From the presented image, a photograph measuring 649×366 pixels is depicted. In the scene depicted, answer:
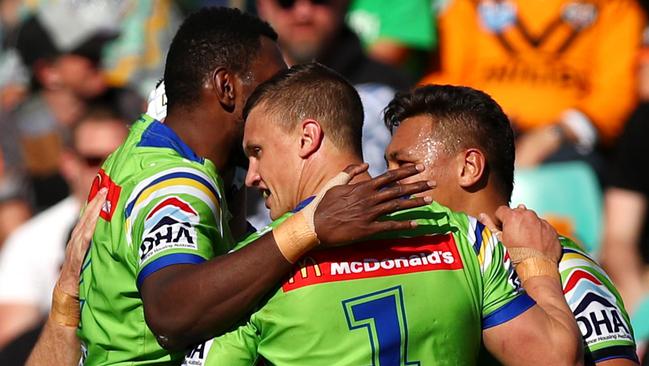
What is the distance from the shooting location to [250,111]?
4.24 m

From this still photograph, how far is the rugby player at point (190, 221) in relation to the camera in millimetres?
3877

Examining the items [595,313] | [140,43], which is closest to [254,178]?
[595,313]

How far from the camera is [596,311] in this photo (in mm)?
4297

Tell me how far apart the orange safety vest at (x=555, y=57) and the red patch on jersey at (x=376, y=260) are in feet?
14.7

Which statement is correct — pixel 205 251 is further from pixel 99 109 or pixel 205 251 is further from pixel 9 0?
pixel 9 0

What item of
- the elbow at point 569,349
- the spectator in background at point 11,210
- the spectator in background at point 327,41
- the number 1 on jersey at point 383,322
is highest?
the spectator in background at point 11,210

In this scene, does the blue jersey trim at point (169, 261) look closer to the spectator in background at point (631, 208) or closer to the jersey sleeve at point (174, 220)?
the jersey sleeve at point (174, 220)

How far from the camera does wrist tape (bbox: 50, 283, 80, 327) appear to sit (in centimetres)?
477

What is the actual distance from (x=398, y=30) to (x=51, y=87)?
2.87 metres

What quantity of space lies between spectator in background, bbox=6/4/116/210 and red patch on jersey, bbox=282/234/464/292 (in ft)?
19.8

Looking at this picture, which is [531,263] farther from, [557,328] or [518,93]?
[518,93]

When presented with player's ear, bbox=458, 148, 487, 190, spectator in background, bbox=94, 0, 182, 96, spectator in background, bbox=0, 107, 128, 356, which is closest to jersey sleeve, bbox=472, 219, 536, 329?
player's ear, bbox=458, 148, 487, 190

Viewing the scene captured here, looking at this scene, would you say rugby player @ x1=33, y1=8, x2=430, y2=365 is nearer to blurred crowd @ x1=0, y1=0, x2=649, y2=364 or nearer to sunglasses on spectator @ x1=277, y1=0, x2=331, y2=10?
blurred crowd @ x1=0, y1=0, x2=649, y2=364

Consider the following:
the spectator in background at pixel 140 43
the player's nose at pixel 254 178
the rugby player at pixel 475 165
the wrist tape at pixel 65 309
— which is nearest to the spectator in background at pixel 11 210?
the spectator in background at pixel 140 43
